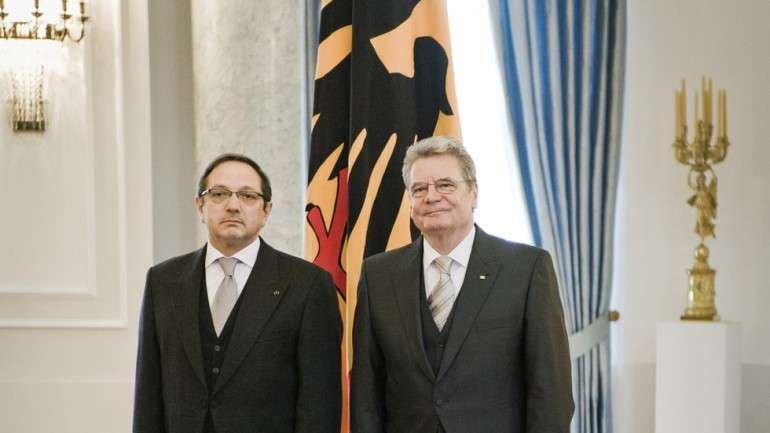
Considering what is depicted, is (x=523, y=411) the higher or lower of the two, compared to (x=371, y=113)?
lower

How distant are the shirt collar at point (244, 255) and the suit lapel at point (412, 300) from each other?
0.42 meters

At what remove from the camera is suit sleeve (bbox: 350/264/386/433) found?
2838 millimetres

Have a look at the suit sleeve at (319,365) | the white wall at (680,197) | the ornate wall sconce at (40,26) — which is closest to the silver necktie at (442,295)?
the suit sleeve at (319,365)

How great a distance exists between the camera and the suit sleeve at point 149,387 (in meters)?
3.01

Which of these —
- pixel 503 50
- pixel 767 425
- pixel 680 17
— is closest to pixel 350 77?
pixel 503 50

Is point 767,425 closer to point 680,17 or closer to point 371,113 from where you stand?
point 680,17

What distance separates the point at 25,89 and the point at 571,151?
8.48ft

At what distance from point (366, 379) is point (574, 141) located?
2.78m

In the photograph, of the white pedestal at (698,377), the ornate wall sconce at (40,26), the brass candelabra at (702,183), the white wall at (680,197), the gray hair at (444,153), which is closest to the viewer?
the gray hair at (444,153)

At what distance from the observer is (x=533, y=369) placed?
2.78 metres

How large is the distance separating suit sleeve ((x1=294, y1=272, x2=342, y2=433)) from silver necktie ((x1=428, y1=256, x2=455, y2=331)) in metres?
0.33

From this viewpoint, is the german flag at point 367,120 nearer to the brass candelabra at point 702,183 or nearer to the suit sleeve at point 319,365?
the suit sleeve at point 319,365

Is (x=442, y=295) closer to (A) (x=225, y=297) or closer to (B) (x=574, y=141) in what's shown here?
(A) (x=225, y=297)

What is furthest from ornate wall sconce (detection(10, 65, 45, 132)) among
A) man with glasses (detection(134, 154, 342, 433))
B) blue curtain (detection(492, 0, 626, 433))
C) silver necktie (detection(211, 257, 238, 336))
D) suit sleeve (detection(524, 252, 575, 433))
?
suit sleeve (detection(524, 252, 575, 433))
